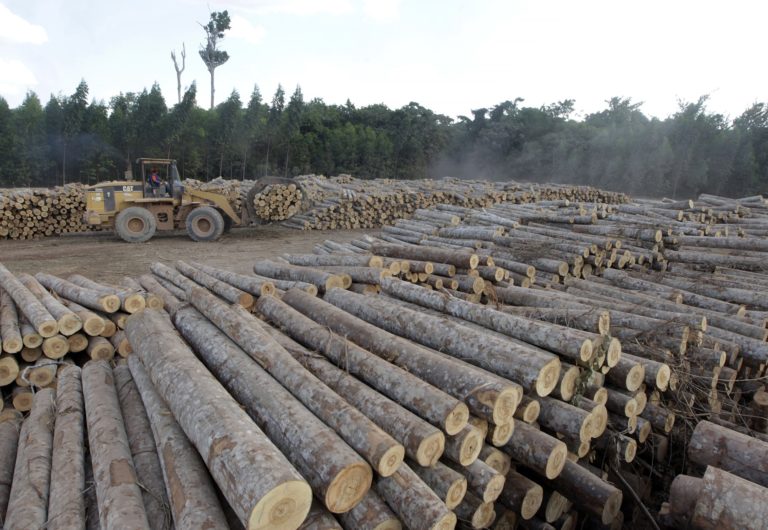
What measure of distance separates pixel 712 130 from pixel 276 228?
122ft

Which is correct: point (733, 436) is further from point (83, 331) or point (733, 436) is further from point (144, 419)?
point (83, 331)

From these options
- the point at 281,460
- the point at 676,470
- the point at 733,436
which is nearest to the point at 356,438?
the point at 281,460

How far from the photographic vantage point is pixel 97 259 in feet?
42.8

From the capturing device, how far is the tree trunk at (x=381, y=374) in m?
3.16

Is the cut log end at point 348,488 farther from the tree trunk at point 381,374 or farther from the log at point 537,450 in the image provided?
the log at point 537,450

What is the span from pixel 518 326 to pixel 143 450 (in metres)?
3.26

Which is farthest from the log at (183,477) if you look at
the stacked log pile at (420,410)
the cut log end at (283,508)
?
the cut log end at (283,508)

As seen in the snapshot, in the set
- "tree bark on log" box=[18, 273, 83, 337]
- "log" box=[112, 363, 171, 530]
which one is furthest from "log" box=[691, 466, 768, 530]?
"tree bark on log" box=[18, 273, 83, 337]

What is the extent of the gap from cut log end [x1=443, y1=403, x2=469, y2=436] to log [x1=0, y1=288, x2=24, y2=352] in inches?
189

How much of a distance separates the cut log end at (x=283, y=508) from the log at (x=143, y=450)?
92 cm

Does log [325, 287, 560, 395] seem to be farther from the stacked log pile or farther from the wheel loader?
the wheel loader

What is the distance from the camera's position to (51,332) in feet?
17.7

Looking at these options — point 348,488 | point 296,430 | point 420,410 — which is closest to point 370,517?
point 348,488

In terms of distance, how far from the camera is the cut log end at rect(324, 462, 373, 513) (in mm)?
2568
